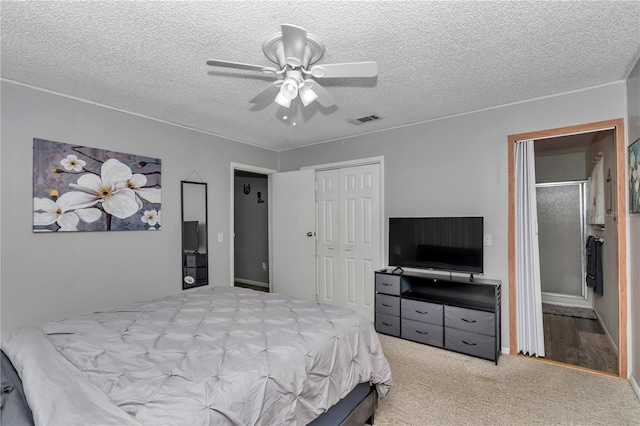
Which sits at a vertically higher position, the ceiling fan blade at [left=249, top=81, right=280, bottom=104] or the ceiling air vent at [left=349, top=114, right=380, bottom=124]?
the ceiling air vent at [left=349, top=114, right=380, bottom=124]

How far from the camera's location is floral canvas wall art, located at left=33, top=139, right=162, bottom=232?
2775mm

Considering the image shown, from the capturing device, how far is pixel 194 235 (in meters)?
3.94

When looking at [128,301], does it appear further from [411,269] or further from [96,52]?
[411,269]

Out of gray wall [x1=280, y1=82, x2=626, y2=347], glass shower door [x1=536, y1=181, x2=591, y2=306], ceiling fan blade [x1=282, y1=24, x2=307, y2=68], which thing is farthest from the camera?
glass shower door [x1=536, y1=181, x2=591, y2=306]

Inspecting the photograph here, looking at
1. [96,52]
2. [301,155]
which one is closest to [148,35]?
[96,52]

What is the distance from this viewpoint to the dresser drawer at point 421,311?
3.30m

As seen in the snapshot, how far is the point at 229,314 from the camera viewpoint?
221 cm

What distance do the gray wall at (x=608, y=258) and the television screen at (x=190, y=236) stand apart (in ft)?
14.9

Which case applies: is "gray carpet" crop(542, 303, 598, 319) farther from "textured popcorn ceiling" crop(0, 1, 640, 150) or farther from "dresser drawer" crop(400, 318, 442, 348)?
"textured popcorn ceiling" crop(0, 1, 640, 150)

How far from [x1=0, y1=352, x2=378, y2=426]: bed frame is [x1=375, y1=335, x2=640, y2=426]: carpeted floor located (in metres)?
0.27

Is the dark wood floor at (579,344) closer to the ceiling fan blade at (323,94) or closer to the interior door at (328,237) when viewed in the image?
the interior door at (328,237)

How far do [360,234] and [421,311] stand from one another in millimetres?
1334

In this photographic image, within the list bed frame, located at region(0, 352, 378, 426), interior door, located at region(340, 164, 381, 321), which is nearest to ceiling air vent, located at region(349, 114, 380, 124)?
interior door, located at region(340, 164, 381, 321)

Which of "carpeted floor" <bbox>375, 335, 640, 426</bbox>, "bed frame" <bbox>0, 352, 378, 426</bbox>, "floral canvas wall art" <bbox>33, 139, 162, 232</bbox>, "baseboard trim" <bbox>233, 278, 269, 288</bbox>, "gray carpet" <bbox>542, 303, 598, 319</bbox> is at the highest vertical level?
"floral canvas wall art" <bbox>33, 139, 162, 232</bbox>
